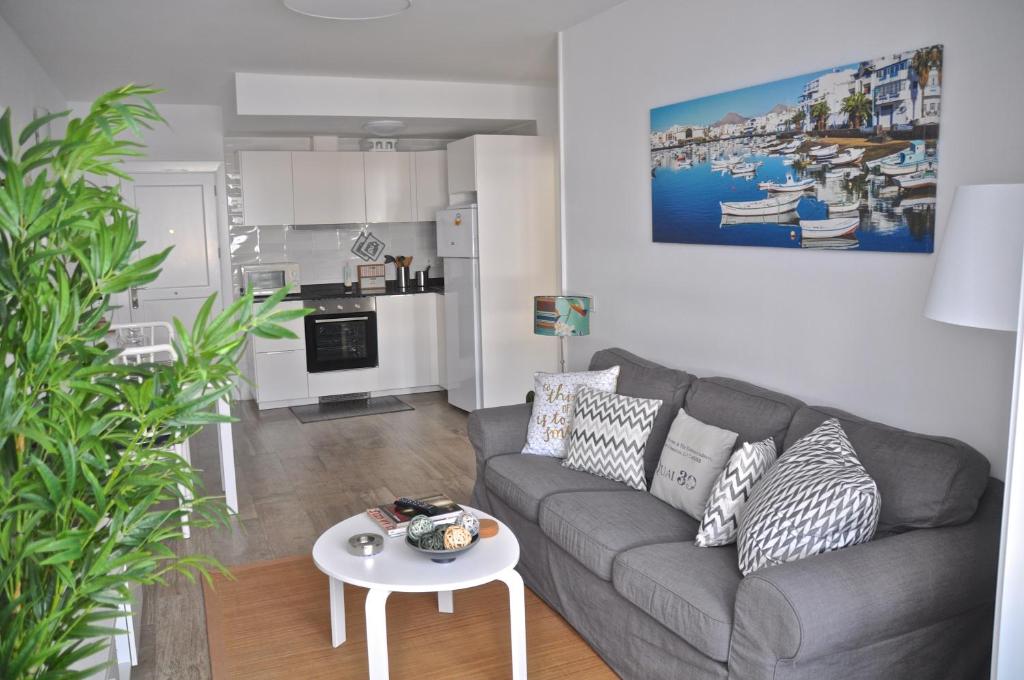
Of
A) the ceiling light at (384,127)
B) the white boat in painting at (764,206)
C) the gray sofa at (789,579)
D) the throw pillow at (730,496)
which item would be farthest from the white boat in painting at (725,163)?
the ceiling light at (384,127)

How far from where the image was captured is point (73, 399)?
1.32 meters

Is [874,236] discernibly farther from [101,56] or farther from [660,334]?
[101,56]

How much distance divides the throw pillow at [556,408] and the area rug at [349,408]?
129 inches

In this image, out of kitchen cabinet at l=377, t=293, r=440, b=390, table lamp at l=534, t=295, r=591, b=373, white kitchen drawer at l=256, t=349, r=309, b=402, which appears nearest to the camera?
table lamp at l=534, t=295, r=591, b=373

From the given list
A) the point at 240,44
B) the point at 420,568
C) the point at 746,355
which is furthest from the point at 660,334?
the point at 240,44

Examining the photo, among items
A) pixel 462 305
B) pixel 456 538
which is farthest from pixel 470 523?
pixel 462 305

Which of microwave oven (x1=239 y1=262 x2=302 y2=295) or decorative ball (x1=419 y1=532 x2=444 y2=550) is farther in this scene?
microwave oven (x1=239 y1=262 x2=302 y2=295)

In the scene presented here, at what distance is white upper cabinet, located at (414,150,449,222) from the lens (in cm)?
784

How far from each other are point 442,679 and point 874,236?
7.04 feet

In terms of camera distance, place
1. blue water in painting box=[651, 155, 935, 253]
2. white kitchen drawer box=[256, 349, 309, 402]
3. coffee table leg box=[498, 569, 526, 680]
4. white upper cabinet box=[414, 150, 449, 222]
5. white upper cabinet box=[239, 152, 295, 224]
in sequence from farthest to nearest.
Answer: white upper cabinet box=[414, 150, 449, 222], white upper cabinet box=[239, 152, 295, 224], white kitchen drawer box=[256, 349, 309, 402], blue water in painting box=[651, 155, 935, 253], coffee table leg box=[498, 569, 526, 680]

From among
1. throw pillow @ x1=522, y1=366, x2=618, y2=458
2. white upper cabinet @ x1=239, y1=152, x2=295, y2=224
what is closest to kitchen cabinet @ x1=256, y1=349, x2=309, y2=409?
white upper cabinet @ x1=239, y1=152, x2=295, y2=224

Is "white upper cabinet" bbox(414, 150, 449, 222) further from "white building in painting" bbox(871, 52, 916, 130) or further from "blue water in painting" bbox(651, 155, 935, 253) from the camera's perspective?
"white building in painting" bbox(871, 52, 916, 130)

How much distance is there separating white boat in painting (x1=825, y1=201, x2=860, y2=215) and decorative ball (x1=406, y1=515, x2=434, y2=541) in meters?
1.85

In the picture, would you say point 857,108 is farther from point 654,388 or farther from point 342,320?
point 342,320
